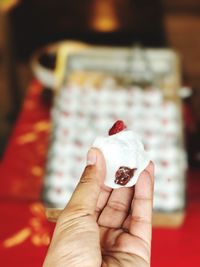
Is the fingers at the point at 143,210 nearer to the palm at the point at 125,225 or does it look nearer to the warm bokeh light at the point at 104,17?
the palm at the point at 125,225

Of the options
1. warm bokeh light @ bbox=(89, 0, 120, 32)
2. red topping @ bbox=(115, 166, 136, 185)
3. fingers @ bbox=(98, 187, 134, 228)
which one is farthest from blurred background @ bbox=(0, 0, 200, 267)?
red topping @ bbox=(115, 166, 136, 185)

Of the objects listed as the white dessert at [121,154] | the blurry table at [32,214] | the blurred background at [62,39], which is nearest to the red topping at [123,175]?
the white dessert at [121,154]

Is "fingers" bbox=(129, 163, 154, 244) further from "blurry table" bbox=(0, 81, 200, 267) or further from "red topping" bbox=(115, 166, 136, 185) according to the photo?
"blurry table" bbox=(0, 81, 200, 267)

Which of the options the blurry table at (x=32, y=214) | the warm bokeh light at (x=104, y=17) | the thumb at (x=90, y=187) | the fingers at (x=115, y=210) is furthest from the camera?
the warm bokeh light at (x=104, y=17)

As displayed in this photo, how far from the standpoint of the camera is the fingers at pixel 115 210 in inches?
41.0

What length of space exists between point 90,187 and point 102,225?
19cm

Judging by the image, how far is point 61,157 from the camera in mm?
1740

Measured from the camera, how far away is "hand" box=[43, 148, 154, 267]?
2.94 ft

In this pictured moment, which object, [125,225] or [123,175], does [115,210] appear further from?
[123,175]

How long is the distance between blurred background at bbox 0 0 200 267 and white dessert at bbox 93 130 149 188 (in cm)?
60

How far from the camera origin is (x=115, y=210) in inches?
41.4

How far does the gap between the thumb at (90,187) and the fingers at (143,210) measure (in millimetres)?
120

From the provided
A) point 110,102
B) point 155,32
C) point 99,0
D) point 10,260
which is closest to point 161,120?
point 110,102

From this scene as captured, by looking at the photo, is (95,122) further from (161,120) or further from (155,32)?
(155,32)
